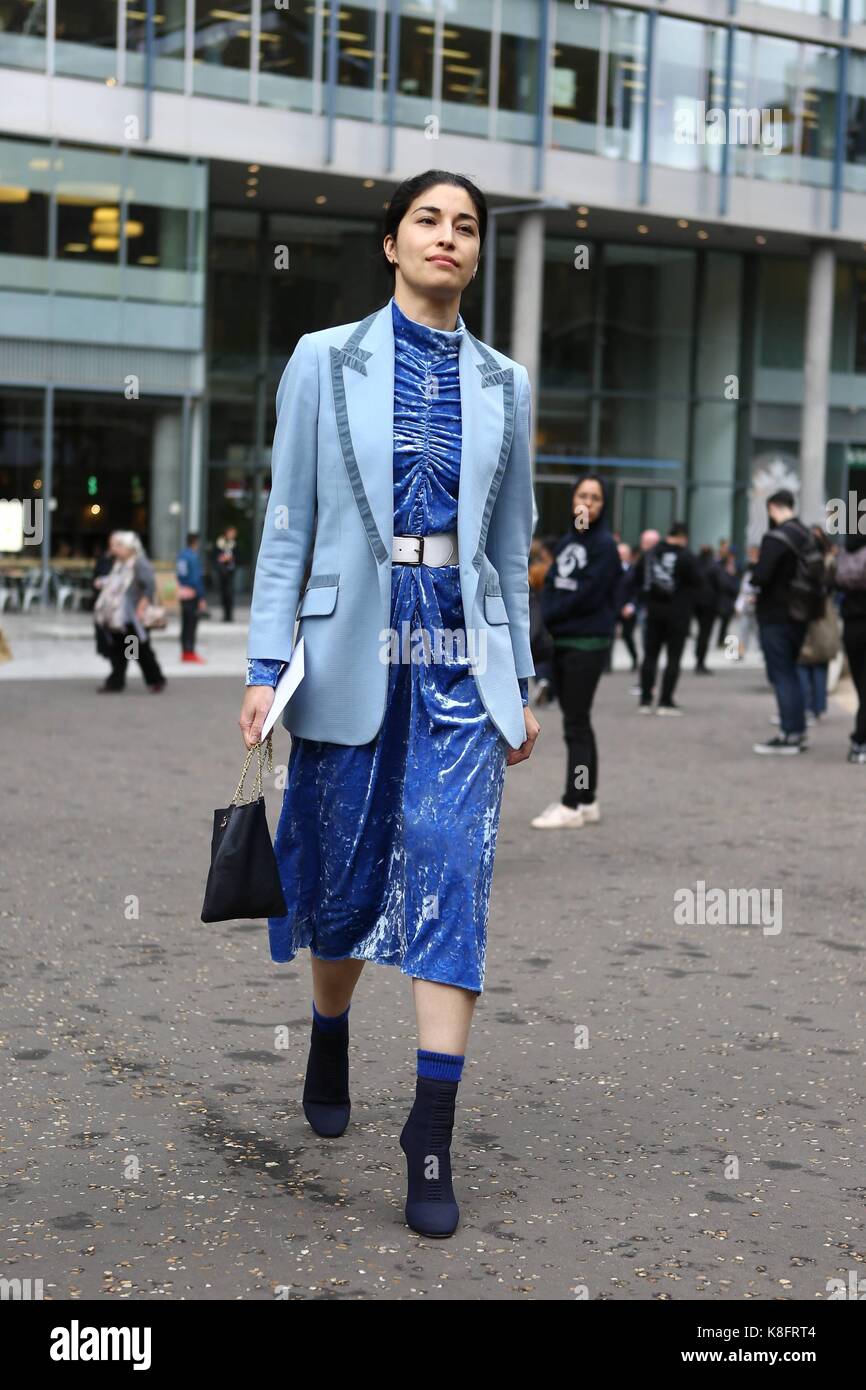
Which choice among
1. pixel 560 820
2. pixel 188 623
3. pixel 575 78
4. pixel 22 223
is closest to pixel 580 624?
pixel 560 820

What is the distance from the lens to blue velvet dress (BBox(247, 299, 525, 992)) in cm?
379

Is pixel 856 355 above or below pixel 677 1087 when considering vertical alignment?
above

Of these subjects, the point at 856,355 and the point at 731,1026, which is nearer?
the point at 731,1026

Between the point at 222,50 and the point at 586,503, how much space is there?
24284 millimetres

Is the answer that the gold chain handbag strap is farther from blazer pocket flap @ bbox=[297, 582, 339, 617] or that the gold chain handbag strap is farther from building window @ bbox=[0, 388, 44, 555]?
building window @ bbox=[0, 388, 44, 555]

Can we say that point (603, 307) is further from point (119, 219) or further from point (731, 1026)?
point (731, 1026)

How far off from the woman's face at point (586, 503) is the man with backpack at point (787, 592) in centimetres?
428

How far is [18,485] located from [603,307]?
49.5ft

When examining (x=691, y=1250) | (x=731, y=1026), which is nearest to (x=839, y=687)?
(x=731, y=1026)

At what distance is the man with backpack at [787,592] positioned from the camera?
13.7m

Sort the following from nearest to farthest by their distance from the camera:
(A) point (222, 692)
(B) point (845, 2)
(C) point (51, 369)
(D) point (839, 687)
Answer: (A) point (222, 692) → (D) point (839, 687) → (C) point (51, 369) → (B) point (845, 2)

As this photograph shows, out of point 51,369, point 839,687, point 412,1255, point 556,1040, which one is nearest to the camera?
point 412,1255

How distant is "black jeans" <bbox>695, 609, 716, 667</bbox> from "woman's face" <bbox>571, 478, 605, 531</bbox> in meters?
10.9

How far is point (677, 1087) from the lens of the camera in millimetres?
4883
